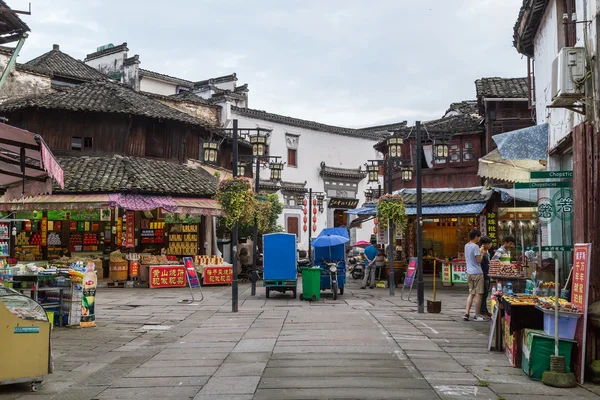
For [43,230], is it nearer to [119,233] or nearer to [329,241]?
[119,233]

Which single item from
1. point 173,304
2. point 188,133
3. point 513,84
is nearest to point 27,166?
point 173,304

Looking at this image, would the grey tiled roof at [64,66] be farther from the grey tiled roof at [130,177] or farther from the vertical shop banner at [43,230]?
the vertical shop banner at [43,230]

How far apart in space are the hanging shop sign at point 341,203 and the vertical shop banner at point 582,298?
36125 mm

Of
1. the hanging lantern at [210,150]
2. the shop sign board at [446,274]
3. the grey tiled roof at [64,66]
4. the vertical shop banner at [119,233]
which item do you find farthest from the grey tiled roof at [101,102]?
the shop sign board at [446,274]

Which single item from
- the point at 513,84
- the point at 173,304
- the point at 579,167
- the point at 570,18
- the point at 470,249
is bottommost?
the point at 173,304

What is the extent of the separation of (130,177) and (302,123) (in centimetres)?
2122

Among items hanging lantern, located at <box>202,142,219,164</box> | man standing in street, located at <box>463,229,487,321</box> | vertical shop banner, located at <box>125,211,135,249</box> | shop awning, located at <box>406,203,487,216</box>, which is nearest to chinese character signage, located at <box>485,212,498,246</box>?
shop awning, located at <box>406,203,487,216</box>

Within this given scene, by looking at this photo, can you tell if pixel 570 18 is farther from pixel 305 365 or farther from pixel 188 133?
pixel 188 133

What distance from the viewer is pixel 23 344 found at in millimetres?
6664

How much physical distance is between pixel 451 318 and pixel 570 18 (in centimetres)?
623

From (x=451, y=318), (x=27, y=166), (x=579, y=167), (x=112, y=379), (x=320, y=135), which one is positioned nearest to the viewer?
(x=112, y=379)

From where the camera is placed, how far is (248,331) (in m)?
10.9

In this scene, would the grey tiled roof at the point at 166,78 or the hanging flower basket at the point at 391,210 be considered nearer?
the hanging flower basket at the point at 391,210

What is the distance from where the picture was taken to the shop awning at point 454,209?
68.5ft
